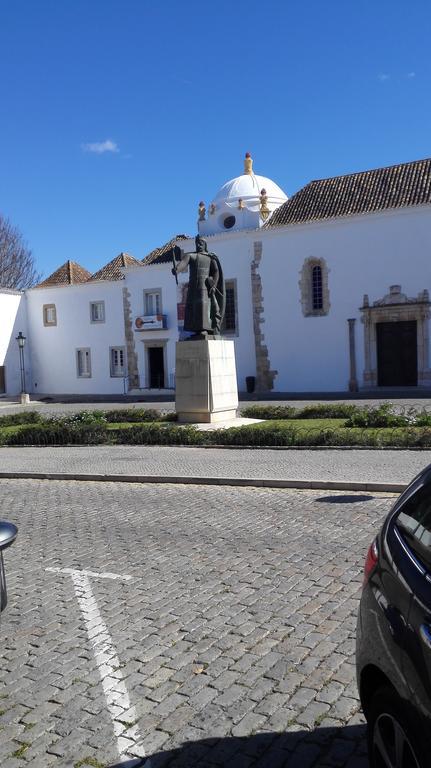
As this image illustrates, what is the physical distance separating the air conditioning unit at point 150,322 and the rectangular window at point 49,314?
7.19m

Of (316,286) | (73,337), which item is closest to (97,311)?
(73,337)

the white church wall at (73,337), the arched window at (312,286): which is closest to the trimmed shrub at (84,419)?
the arched window at (312,286)

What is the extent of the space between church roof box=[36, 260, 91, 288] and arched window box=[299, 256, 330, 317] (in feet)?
57.6

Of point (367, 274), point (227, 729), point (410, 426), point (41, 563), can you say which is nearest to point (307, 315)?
point (367, 274)

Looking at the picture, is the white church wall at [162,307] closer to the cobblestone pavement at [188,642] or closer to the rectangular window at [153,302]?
the rectangular window at [153,302]

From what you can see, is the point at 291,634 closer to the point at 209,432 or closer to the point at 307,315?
the point at 209,432

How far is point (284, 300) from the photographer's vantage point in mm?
35719

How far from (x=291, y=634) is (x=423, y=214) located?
30002mm

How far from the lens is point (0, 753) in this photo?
329cm

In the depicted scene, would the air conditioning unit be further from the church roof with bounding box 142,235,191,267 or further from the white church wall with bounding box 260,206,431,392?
the white church wall with bounding box 260,206,431,392

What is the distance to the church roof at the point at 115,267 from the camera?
44.0m

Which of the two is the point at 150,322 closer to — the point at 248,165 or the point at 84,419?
the point at 248,165

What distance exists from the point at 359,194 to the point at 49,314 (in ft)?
72.0

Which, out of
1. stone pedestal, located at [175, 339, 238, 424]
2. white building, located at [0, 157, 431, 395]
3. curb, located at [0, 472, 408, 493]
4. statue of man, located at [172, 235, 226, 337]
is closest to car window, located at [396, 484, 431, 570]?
curb, located at [0, 472, 408, 493]
